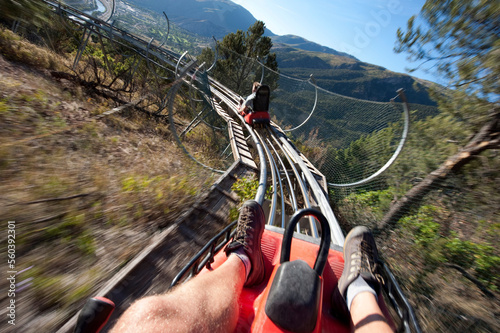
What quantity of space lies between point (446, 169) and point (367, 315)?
276 centimetres

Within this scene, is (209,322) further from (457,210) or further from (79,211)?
(457,210)

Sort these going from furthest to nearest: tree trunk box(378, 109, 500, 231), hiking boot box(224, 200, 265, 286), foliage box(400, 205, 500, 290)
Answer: tree trunk box(378, 109, 500, 231), foliage box(400, 205, 500, 290), hiking boot box(224, 200, 265, 286)

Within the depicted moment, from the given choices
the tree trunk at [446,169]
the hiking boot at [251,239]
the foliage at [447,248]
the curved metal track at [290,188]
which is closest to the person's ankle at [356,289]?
the hiking boot at [251,239]

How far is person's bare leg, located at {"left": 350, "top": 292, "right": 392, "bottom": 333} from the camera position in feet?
3.51

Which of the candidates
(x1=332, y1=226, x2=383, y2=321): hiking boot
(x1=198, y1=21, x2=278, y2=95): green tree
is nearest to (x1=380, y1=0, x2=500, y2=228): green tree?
(x1=332, y1=226, x2=383, y2=321): hiking boot

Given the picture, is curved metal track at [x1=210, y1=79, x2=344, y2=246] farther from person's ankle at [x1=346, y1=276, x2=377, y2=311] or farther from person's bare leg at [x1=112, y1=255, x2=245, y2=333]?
person's bare leg at [x1=112, y1=255, x2=245, y2=333]

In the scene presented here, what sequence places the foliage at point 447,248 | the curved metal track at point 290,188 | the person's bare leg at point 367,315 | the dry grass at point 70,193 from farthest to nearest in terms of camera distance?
the curved metal track at point 290,188, the foliage at point 447,248, the dry grass at point 70,193, the person's bare leg at point 367,315

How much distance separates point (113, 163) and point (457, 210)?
4553mm

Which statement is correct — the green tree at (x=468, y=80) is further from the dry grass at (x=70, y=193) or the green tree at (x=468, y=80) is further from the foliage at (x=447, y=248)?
the dry grass at (x=70, y=193)

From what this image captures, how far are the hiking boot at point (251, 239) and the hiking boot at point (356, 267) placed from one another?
56cm

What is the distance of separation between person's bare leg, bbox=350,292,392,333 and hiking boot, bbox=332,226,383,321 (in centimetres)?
8

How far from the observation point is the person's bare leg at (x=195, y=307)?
90 cm

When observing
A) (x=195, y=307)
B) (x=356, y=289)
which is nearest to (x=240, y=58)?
(x=356, y=289)

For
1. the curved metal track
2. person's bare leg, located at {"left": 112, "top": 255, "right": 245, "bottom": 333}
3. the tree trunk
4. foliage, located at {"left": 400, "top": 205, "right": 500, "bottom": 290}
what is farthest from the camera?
the tree trunk
